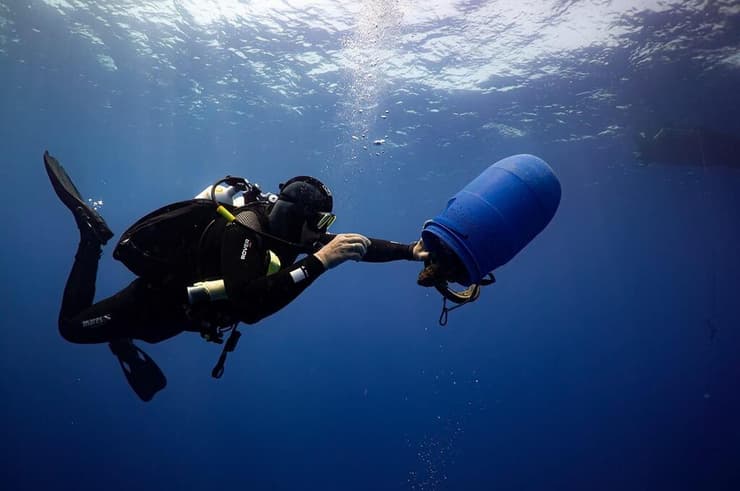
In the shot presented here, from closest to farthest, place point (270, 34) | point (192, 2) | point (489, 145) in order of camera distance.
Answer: point (192, 2) < point (270, 34) < point (489, 145)

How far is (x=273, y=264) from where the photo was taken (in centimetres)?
352

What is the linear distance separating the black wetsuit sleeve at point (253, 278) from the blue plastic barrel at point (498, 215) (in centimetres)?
108

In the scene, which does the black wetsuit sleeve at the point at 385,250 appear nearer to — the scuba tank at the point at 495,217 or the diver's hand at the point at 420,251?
the diver's hand at the point at 420,251

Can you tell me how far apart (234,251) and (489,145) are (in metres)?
26.3

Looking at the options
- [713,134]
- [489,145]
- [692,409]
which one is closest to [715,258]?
[692,409]

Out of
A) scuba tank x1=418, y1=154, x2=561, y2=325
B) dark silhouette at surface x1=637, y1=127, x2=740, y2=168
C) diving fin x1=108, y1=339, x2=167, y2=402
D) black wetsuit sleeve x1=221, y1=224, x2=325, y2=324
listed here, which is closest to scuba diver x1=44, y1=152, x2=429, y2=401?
black wetsuit sleeve x1=221, y1=224, x2=325, y2=324

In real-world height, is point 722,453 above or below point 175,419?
below

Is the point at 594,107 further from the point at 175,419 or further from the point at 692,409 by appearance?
the point at 692,409

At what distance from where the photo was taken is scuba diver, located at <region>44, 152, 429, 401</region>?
3.01 meters

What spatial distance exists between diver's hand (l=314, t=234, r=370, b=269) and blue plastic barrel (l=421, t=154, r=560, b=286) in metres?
0.66

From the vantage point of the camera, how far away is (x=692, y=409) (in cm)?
4156

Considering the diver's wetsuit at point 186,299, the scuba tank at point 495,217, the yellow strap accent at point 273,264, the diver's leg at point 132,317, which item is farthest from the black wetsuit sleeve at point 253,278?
the diver's leg at point 132,317

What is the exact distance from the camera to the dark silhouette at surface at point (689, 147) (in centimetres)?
2203

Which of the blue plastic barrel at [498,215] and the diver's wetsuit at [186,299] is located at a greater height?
the blue plastic barrel at [498,215]
